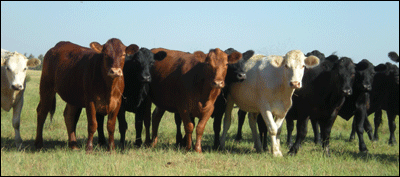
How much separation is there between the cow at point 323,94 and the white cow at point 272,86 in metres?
0.39

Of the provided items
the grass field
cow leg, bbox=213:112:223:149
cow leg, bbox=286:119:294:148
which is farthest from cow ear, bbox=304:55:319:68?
cow leg, bbox=286:119:294:148

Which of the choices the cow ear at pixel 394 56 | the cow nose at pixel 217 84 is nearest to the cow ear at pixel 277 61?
the cow nose at pixel 217 84

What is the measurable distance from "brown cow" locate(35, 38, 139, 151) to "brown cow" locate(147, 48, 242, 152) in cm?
106

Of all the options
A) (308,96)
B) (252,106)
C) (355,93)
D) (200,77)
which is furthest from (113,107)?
(355,93)

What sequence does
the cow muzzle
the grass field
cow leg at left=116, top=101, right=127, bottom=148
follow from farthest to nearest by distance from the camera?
cow leg at left=116, top=101, right=127, bottom=148
the cow muzzle
the grass field

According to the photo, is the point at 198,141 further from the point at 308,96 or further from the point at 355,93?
the point at 355,93

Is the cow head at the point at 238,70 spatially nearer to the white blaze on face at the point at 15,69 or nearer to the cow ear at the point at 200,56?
the cow ear at the point at 200,56

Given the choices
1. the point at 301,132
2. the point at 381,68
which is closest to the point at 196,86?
the point at 301,132

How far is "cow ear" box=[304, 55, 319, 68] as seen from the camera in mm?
7941

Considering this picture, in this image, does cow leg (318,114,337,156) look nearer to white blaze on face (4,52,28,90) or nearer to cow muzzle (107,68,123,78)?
cow muzzle (107,68,123,78)

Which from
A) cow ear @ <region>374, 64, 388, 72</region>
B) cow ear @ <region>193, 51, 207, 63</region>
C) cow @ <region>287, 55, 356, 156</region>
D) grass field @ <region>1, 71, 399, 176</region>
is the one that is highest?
cow ear @ <region>193, 51, 207, 63</region>

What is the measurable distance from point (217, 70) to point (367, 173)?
2981 mm

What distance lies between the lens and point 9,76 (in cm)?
748

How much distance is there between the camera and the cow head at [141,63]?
26.2 ft
